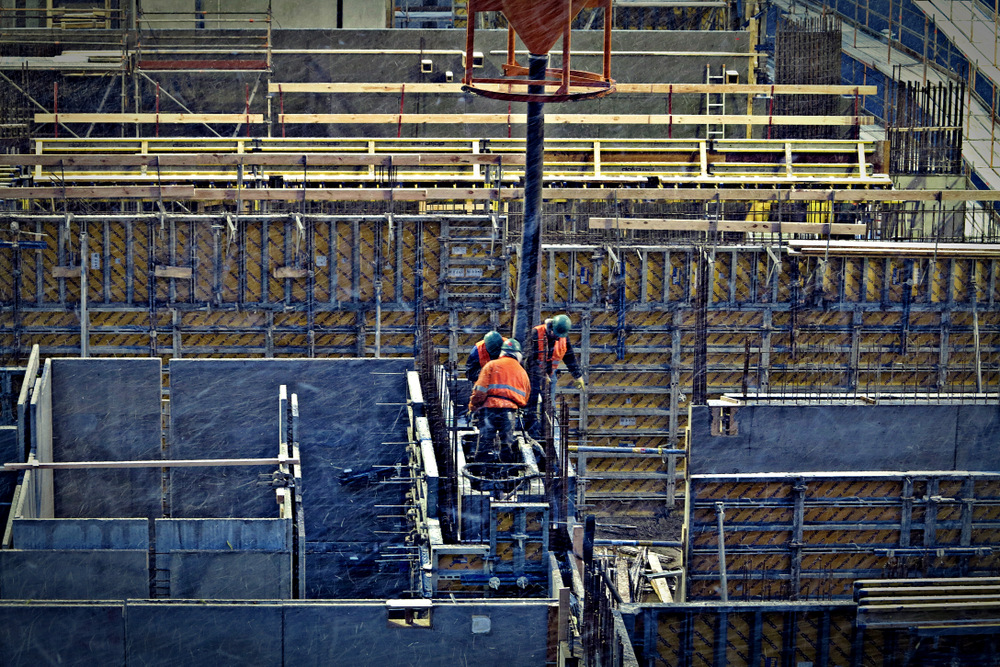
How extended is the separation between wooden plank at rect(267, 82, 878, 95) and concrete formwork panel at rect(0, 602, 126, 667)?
53.6 feet

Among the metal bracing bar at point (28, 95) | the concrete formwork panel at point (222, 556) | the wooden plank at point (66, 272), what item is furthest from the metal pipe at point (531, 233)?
the metal bracing bar at point (28, 95)

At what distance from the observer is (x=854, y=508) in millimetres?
16000

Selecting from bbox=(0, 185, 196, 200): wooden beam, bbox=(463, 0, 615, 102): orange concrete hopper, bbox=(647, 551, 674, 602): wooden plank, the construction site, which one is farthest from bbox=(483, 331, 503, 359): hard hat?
bbox=(0, 185, 196, 200): wooden beam

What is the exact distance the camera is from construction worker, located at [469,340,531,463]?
14.4 metres

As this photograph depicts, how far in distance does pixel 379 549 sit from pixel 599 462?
453 centimetres

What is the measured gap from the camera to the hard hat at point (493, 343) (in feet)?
48.7

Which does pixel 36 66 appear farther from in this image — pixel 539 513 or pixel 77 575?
pixel 539 513

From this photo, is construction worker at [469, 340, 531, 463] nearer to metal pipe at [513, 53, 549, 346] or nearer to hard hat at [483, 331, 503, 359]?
hard hat at [483, 331, 503, 359]

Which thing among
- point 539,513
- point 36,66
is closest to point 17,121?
point 36,66

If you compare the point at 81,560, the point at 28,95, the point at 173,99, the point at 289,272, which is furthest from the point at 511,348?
the point at 28,95

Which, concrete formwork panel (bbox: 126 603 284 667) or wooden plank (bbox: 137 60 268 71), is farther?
wooden plank (bbox: 137 60 268 71)

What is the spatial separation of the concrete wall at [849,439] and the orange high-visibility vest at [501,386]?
2705 millimetres

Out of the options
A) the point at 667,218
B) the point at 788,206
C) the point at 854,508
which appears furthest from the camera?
the point at 788,206

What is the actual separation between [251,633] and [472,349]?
28.3 feet
